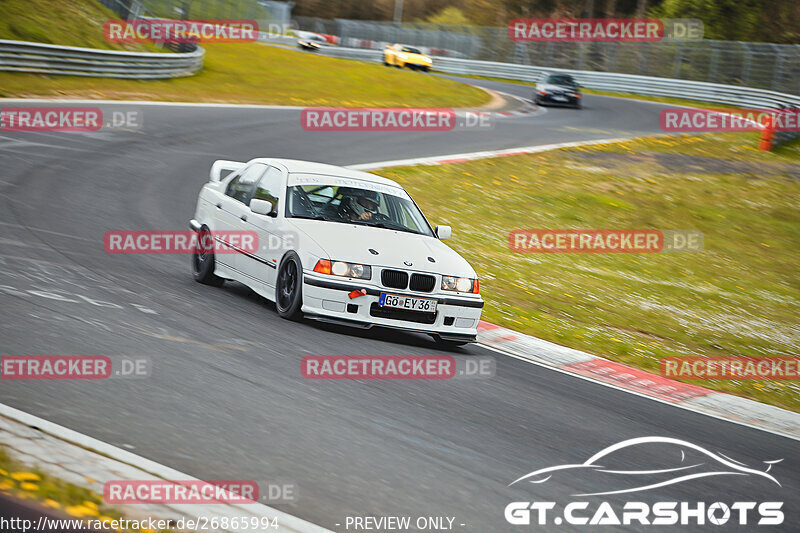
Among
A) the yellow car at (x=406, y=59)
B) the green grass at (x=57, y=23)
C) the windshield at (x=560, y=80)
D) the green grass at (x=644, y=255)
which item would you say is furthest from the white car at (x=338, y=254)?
the yellow car at (x=406, y=59)

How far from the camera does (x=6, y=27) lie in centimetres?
3033

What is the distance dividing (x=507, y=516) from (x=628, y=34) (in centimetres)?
6221

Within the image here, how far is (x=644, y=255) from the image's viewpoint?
57.2ft

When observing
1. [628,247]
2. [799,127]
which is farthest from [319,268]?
[799,127]

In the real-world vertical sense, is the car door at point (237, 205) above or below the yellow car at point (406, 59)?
below

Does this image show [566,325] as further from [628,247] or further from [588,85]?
[588,85]

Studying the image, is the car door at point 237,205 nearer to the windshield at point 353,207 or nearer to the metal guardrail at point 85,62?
the windshield at point 353,207

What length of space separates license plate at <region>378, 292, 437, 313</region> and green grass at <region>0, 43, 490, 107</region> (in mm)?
18042

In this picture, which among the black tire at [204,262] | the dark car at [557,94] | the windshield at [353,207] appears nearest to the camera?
the windshield at [353,207]

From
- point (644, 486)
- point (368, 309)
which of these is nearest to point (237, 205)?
point (368, 309)

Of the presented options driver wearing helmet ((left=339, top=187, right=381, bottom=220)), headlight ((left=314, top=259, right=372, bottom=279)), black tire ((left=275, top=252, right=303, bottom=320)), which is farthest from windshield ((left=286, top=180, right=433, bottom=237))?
headlight ((left=314, top=259, right=372, bottom=279))

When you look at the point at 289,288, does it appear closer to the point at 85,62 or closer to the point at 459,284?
the point at 459,284

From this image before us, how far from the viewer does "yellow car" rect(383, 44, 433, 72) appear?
171ft

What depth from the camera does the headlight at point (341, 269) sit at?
8617 millimetres
